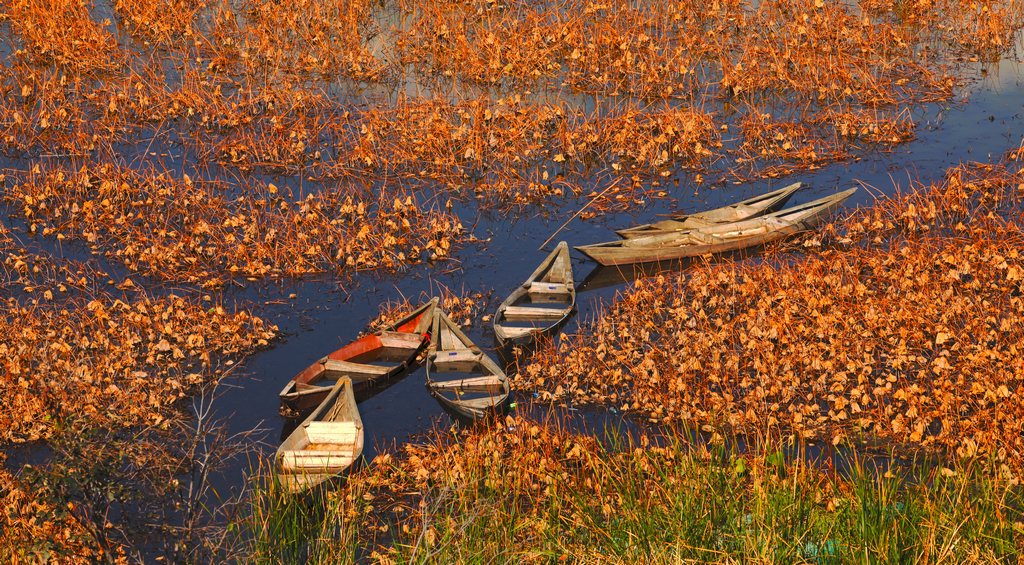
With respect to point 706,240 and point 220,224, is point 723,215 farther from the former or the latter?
point 220,224

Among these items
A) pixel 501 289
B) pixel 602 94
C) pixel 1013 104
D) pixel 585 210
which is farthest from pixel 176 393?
pixel 1013 104

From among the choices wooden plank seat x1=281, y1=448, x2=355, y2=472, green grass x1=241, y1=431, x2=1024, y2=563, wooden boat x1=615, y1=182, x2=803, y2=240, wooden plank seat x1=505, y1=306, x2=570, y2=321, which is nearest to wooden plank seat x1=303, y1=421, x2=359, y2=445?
wooden plank seat x1=281, y1=448, x2=355, y2=472

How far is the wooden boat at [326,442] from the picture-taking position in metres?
14.2

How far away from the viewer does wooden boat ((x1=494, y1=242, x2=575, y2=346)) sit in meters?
17.9

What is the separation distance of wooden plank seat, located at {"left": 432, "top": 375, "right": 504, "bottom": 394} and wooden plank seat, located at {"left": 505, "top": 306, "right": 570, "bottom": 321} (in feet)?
7.40

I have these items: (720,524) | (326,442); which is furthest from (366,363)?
(720,524)

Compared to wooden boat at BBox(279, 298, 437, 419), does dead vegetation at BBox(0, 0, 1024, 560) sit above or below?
above

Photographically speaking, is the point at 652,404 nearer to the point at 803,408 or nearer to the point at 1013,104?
the point at 803,408

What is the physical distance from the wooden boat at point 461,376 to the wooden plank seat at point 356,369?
2.63ft

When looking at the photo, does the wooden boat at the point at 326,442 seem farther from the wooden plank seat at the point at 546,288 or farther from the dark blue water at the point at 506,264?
the wooden plank seat at the point at 546,288

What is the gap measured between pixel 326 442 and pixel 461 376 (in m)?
2.75

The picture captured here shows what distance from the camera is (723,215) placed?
70.2ft

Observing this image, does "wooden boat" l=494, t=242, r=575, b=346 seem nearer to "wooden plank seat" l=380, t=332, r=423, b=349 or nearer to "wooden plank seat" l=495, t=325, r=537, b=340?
"wooden plank seat" l=495, t=325, r=537, b=340

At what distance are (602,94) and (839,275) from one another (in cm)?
1097
